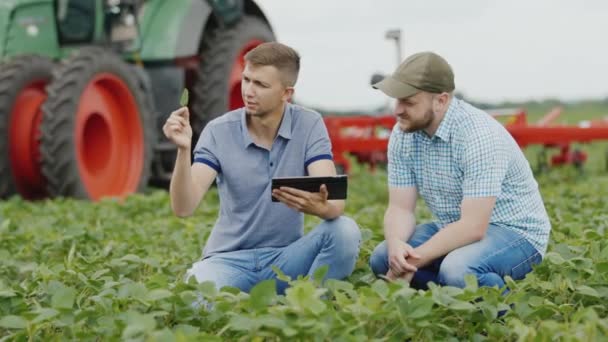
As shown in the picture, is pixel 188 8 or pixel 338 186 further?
pixel 188 8

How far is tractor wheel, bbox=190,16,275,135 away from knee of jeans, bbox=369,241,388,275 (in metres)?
5.09

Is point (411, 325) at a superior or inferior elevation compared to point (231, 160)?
inferior

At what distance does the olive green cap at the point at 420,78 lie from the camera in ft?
12.4

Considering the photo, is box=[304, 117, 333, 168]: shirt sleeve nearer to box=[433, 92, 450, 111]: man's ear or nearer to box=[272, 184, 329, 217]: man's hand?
box=[272, 184, 329, 217]: man's hand

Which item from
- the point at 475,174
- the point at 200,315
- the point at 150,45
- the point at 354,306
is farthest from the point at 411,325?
the point at 150,45

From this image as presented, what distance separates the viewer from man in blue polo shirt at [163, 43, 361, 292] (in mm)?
3781

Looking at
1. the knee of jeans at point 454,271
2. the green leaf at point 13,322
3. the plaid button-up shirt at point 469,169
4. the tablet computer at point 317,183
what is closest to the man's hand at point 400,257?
the knee of jeans at point 454,271

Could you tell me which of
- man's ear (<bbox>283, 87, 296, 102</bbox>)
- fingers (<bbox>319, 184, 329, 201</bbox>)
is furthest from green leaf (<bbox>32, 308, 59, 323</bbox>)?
man's ear (<bbox>283, 87, 296, 102</bbox>)

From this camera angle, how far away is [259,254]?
3896 mm

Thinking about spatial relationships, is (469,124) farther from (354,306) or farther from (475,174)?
(354,306)

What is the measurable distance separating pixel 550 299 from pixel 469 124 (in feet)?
2.42

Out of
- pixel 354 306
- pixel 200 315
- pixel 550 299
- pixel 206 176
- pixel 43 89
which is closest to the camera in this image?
pixel 354 306

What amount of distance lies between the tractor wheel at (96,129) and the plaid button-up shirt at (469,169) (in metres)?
4.17

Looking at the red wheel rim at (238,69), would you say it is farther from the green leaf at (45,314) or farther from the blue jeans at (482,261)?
the green leaf at (45,314)
